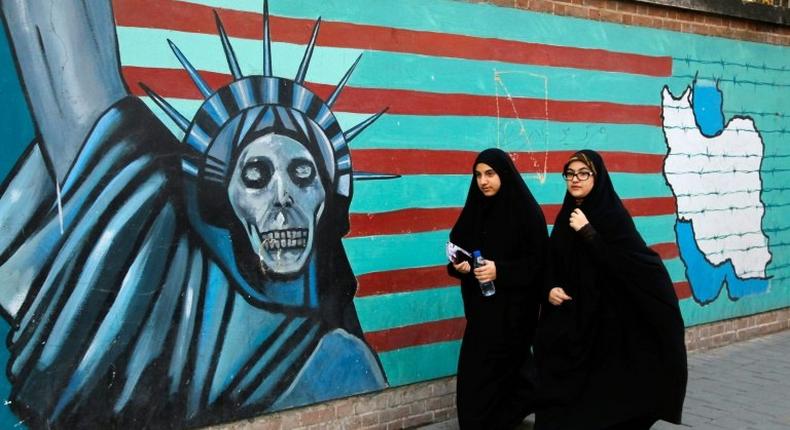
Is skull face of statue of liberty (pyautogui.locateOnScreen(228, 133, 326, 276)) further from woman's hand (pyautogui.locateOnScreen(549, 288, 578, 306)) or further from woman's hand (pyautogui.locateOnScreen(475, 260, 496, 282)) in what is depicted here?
woman's hand (pyautogui.locateOnScreen(549, 288, 578, 306))

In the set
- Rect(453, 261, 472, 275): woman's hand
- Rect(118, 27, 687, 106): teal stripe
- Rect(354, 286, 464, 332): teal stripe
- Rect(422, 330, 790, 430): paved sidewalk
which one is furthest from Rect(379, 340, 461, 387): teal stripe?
Rect(118, 27, 687, 106): teal stripe

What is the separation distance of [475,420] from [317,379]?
898 mm

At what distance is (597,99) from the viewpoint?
269 inches

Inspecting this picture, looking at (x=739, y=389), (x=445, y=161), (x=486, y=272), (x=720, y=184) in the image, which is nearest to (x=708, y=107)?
(x=720, y=184)

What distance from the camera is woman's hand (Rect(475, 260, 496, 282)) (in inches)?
197

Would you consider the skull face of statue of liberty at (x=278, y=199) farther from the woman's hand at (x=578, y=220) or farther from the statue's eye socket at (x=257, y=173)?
the woman's hand at (x=578, y=220)

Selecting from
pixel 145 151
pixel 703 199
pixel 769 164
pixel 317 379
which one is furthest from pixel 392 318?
pixel 769 164

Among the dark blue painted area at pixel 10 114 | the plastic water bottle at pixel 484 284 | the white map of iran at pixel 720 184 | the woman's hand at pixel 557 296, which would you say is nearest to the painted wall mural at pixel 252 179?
the dark blue painted area at pixel 10 114

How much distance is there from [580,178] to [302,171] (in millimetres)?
1475

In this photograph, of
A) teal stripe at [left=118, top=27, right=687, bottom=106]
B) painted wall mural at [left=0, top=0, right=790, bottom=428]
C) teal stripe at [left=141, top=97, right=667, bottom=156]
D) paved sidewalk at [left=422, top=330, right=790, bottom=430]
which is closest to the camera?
painted wall mural at [left=0, top=0, right=790, bottom=428]

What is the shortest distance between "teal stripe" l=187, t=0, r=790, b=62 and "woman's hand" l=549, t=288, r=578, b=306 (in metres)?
1.78

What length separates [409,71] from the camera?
5.53 meters

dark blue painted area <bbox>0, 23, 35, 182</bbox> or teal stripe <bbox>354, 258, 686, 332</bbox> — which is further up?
dark blue painted area <bbox>0, 23, 35, 182</bbox>

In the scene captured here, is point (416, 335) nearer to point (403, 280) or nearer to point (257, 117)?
point (403, 280)
